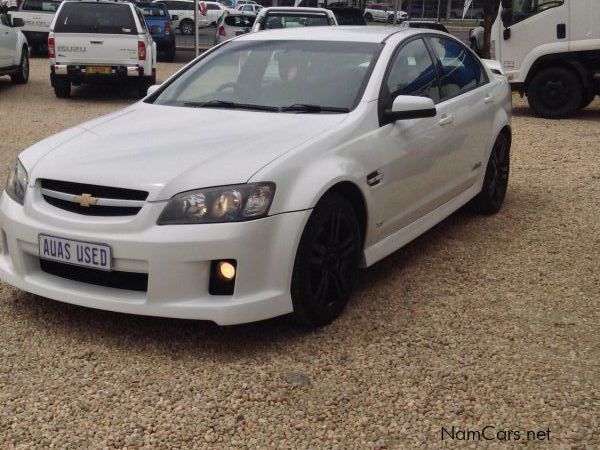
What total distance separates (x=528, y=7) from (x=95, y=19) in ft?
23.4

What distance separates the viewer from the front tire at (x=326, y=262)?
3551mm

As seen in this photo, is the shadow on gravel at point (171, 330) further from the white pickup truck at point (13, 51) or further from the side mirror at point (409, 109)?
the white pickup truck at point (13, 51)

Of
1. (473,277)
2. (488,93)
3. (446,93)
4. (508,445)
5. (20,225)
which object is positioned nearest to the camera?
(508,445)

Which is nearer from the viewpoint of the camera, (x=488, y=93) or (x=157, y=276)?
(x=157, y=276)

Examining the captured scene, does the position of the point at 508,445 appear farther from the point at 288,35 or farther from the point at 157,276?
the point at 288,35

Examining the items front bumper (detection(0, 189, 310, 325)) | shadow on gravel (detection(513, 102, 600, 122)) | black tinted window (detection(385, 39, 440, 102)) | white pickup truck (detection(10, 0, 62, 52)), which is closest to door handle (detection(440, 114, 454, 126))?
black tinted window (detection(385, 39, 440, 102))

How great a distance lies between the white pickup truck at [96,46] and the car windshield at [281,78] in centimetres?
813

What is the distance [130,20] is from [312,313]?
416 inches

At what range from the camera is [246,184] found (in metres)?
3.37

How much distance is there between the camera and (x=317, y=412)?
3043 mm

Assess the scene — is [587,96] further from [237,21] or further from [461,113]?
[237,21]

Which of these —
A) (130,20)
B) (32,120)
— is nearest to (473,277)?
(32,120)

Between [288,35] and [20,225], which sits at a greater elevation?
[288,35]

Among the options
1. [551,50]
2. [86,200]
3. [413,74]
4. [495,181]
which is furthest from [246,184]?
[551,50]
